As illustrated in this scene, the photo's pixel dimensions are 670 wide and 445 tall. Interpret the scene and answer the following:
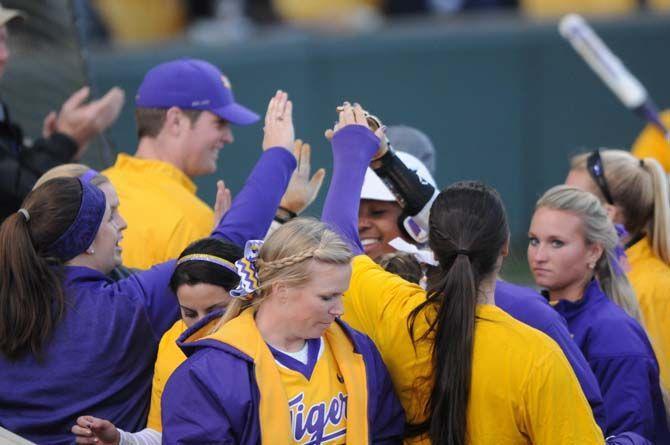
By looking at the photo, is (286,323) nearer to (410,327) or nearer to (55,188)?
(410,327)

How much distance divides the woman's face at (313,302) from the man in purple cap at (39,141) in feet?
6.51

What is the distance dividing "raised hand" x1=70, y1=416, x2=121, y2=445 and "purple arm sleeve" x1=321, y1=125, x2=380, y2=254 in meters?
0.84

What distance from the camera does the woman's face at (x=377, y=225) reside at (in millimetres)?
4160

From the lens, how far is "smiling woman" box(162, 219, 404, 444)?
9.16 ft

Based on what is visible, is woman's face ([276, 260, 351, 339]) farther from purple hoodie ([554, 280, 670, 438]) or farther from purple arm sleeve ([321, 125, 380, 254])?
purple hoodie ([554, 280, 670, 438])

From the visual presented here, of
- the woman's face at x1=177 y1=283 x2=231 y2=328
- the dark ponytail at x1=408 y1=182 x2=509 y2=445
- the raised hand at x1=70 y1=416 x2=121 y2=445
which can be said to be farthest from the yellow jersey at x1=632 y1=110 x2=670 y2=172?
the raised hand at x1=70 y1=416 x2=121 y2=445

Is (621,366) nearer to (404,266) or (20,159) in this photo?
(404,266)

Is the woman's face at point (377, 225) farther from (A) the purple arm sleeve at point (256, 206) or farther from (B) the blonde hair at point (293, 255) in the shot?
(B) the blonde hair at point (293, 255)

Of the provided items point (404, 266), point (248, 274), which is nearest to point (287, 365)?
point (248, 274)

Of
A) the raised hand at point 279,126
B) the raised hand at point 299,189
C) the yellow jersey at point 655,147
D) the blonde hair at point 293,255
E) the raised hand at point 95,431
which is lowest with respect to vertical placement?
the yellow jersey at point 655,147

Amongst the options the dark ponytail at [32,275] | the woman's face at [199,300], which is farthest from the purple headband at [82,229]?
the woman's face at [199,300]

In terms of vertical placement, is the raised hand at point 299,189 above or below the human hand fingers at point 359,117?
below

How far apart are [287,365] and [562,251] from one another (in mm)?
1372

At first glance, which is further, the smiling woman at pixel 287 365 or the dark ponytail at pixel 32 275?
the dark ponytail at pixel 32 275
